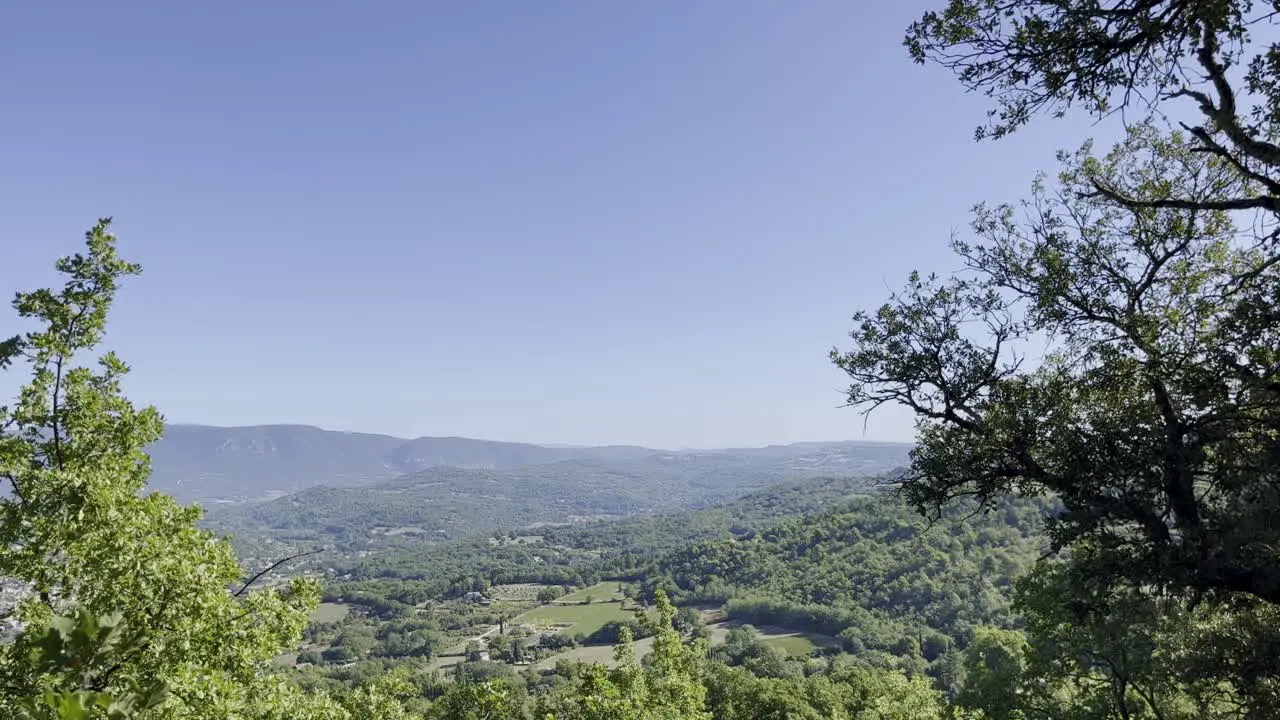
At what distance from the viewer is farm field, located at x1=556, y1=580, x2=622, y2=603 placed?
16462 centimetres

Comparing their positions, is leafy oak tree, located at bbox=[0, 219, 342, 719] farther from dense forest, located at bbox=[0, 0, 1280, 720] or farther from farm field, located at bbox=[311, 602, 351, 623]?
farm field, located at bbox=[311, 602, 351, 623]

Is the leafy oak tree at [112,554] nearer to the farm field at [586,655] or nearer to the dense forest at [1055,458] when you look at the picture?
the dense forest at [1055,458]

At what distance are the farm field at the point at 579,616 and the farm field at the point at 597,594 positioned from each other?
5515 millimetres

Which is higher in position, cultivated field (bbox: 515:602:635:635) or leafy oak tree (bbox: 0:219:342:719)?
leafy oak tree (bbox: 0:219:342:719)

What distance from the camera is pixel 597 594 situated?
172000 mm

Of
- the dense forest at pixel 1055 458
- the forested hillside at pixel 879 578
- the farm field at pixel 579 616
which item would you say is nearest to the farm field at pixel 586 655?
the farm field at pixel 579 616

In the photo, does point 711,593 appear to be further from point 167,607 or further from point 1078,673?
point 167,607

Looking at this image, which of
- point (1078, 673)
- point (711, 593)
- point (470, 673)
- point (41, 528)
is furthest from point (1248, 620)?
point (711, 593)

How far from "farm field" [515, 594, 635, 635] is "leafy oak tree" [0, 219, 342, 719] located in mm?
132224

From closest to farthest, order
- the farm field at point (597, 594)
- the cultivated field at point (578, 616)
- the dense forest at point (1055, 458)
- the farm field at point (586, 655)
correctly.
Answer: the dense forest at point (1055, 458), the farm field at point (586, 655), the cultivated field at point (578, 616), the farm field at point (597, 594)

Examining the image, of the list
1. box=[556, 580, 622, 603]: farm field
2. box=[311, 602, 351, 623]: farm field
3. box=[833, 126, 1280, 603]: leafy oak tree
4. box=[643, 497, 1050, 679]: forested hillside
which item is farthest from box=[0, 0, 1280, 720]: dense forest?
box=[311, 602, 351, 623]: farm field

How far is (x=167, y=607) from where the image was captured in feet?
25.2

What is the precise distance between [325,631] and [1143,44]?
17674 centimetres

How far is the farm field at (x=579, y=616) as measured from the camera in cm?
13462
